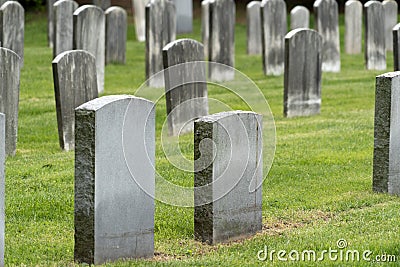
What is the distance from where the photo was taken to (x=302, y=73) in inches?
494

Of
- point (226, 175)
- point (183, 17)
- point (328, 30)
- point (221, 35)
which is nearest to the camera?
point (226, 175)

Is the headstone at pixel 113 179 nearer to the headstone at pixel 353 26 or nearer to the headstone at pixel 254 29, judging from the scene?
the headstone at pixel 254 29

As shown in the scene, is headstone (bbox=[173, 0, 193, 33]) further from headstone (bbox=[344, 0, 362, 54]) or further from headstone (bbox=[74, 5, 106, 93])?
headstone (bbox=[74, 5, 106, 93])

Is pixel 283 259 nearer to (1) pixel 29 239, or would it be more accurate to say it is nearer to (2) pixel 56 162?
(1) pixel 29 239

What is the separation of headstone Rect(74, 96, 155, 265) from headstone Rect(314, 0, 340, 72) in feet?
41.3

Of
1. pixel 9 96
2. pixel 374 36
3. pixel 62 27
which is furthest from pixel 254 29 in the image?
pixel 9 96

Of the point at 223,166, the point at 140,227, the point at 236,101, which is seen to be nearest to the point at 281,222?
the point at 223,166

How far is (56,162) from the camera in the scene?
30.3 ft

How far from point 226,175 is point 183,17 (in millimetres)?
18535

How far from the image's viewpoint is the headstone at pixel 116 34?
17203 mm

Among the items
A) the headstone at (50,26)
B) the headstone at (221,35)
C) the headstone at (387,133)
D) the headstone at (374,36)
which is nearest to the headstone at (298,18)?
the headstone at (374,36)

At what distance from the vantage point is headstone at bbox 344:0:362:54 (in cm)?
1995

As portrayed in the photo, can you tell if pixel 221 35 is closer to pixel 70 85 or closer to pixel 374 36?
pixel 374 36

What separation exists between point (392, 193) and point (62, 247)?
122 inches
